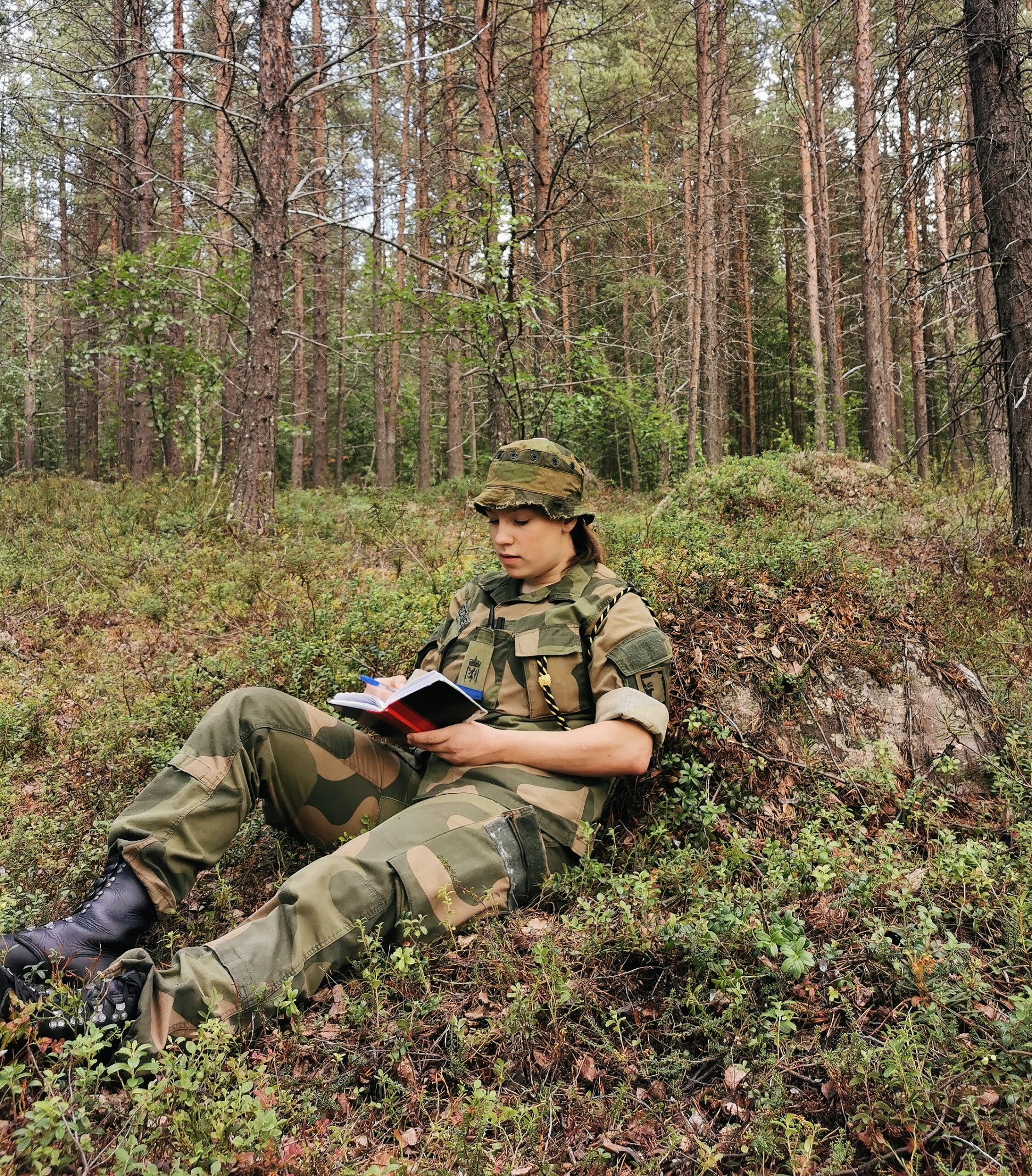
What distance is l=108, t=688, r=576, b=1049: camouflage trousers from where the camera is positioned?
2.27 meters

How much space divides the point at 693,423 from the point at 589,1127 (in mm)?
15531

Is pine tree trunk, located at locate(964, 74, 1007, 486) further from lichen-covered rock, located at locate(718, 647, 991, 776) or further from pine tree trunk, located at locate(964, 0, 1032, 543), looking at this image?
lichen-covered rock, located at locate(718, 647, 991, 776)

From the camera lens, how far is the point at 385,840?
8.68 feet

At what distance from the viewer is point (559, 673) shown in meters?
3.18

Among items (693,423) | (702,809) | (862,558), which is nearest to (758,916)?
(702,809)

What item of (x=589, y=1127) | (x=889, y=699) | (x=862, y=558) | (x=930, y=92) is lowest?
(x=589, y=1127)

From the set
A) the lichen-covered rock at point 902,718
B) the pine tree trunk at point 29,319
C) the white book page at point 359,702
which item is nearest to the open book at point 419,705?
the white book page at point 359,702

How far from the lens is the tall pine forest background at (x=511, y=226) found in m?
7.57

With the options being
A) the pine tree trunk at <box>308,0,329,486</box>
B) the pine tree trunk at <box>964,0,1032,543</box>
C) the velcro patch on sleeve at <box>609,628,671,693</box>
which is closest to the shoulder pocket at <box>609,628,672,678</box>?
the velcro patch on sleeve at <box>609,628,671,693</box>

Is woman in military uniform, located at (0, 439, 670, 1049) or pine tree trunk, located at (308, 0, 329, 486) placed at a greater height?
pine tree trunk, located at (308, 0, 329, 486)

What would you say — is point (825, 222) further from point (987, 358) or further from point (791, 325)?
point (987, 358)

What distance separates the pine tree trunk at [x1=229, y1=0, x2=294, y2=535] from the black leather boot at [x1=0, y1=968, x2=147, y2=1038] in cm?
619

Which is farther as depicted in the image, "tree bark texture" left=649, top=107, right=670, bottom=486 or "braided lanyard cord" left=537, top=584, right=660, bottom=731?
"tree bark texture" left=649, top=107, right=670, bottom=486

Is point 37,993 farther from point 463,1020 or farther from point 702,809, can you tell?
point 702,809
